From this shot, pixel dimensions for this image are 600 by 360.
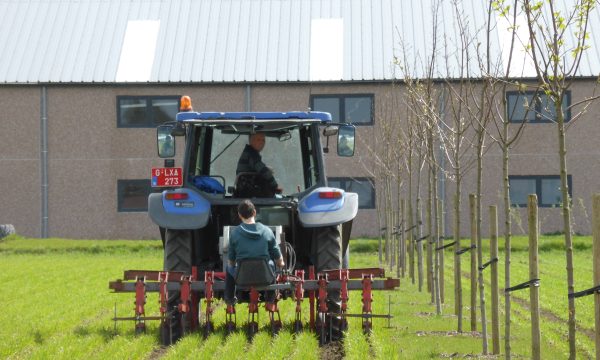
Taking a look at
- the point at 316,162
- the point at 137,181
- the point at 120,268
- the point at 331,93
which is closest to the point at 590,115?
the point at 331,93

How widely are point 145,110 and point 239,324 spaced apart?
21.0 meters

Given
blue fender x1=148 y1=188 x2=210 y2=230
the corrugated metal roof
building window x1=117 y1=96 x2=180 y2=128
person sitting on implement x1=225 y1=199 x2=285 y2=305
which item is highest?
the corrugated metal roof

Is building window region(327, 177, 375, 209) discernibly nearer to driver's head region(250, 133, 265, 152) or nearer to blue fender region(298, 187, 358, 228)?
driver's head region(250, 133, 265, 152)

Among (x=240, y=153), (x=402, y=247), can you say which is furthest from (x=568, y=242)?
(x=402, y=247)

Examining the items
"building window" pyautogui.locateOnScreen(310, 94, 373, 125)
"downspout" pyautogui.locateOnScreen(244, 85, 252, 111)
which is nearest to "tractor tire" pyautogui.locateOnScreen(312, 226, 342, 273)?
"building window" pyautogui.locateOnScreen(310, 94, 373, 125)

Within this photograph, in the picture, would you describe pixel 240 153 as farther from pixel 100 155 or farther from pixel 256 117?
pixel 100 155

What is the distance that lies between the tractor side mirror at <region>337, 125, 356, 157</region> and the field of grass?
Result: 6.55 feet

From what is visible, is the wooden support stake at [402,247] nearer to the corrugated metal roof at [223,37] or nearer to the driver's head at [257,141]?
the driver's head at [257,141]

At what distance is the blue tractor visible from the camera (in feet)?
42.1

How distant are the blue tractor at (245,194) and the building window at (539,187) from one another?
20.5 metres

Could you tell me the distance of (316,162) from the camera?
13602 millimetres

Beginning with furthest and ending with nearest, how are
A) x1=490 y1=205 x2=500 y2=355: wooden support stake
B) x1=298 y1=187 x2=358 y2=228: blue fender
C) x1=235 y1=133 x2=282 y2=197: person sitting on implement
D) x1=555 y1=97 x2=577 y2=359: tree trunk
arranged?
x1=235 y1=133 x2=282 y2=197: person sitting on implement
x1=298 y1=187 x2=358 y2=228: blue fender
x1=490 y1=205 x2=500 y2=355: wooden support stake
x1=555 y1=97 x2=577 y2=359: tree trunk

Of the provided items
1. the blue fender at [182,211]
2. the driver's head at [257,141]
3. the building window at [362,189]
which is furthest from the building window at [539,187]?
the blue fender at [182,211]

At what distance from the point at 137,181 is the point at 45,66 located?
464 cm
